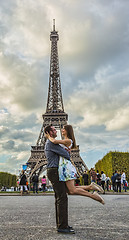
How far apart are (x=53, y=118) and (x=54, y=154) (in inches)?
1939

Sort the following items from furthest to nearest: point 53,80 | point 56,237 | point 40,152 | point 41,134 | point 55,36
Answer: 1. point 55,36
2. point 53,80
3. point 41,134
4. point 40,152
5. point 56,237

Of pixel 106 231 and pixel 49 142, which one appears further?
pixel 49 142

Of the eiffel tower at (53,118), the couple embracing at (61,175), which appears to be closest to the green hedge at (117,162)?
the eiffel tower at (53,118)

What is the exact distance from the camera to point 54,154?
14.1 ft

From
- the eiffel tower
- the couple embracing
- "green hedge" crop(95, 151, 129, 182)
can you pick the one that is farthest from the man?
the eiffel tower

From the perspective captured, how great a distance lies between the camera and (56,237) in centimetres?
364

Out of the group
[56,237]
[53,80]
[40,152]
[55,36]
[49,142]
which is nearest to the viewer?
[56,237]

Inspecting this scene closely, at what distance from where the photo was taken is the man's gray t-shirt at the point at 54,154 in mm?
4247

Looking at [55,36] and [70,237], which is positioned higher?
[55,36]

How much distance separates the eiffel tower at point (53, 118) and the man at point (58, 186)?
130ft

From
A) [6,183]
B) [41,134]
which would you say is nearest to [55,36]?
[41,134]

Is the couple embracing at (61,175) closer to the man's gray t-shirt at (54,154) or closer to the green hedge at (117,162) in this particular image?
the man's gray t-shirt at (54,154)

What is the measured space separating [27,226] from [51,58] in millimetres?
60894

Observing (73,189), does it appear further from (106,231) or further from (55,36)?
(55,36)
